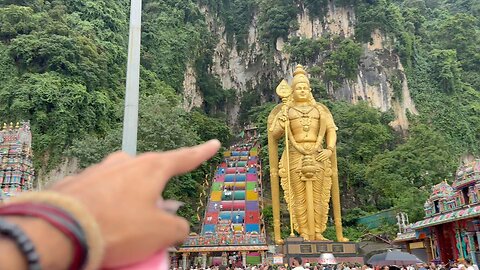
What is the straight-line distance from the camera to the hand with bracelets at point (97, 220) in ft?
1.90

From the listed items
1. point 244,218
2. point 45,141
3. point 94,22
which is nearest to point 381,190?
point 244,218

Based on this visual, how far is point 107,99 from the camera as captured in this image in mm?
19453

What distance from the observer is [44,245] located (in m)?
0.58

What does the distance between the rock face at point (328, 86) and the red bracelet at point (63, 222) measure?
2712 centimetres

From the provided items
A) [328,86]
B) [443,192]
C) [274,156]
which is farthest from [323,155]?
[328,86]

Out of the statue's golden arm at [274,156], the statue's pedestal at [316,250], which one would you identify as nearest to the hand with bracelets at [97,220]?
the statue's pedestal at [316,250]

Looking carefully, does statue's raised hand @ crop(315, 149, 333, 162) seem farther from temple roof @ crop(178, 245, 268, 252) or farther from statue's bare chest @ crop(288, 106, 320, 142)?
temple roof @ crop(178, 245, 268, 252)

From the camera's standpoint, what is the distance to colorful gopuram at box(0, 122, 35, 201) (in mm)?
11570

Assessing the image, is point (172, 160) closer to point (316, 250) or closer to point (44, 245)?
point (44, 245)

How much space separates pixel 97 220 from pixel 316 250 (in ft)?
28.3

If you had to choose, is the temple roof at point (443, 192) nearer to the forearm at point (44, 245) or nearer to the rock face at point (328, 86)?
the forearm at point (44, 245)

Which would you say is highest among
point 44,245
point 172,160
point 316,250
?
→ point 316,250

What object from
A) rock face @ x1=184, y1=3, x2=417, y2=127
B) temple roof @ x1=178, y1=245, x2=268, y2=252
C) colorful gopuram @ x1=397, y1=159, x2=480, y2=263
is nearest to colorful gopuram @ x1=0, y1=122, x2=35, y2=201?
temple roof @ x1=178, y1=245, x2=268, y2=252

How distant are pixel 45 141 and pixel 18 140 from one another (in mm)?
5128
